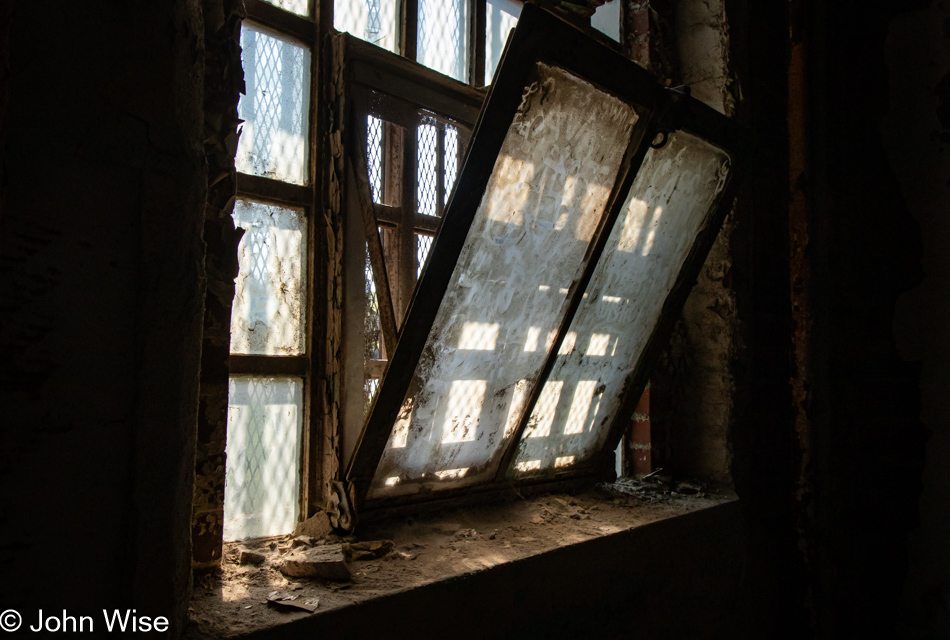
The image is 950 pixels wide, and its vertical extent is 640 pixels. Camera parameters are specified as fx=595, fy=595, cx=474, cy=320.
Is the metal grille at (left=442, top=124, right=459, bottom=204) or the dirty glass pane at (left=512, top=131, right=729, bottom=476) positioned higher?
the metal grille at (left=442, top=124, right=459, bottom=204)

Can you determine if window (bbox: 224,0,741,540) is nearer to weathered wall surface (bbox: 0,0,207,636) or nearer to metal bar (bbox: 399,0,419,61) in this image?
metal bar (bbox: 399,0,419,61)

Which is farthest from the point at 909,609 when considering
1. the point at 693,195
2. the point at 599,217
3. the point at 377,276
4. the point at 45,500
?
the point at 45,500

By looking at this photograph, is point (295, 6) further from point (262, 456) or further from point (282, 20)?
point (262, 456)

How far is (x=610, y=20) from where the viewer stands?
6.37 ft

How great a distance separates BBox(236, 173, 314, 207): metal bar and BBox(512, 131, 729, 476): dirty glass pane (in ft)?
2.24

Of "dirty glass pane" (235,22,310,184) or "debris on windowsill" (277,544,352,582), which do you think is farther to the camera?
"dirty glass pane" (235,22,310,184)

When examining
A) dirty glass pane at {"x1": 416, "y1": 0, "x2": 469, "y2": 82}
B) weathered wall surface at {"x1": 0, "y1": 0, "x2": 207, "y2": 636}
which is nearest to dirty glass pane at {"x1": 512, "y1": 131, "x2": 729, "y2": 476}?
dirty glass pane at {"x1": 416, "y1": 0, "x2": 469, "y2": 82}

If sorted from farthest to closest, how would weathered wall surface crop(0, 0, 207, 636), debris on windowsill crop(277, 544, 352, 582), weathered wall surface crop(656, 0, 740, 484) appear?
weathered wall surface crop(656, 0, 740, 484) < debris on windowsill crop(277, 544, 352, 582) < weathered wall surface crop(0, 0, 207, 636)

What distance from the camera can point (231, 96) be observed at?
3.14 ft

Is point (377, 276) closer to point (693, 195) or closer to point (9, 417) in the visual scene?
point (9, 417)

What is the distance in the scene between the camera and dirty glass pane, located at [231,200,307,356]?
3.71 feet

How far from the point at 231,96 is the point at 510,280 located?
0.63m

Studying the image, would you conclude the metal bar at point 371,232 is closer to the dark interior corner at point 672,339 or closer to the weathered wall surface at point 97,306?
the dark interior corner at point 672,339

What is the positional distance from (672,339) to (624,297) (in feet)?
1.60
